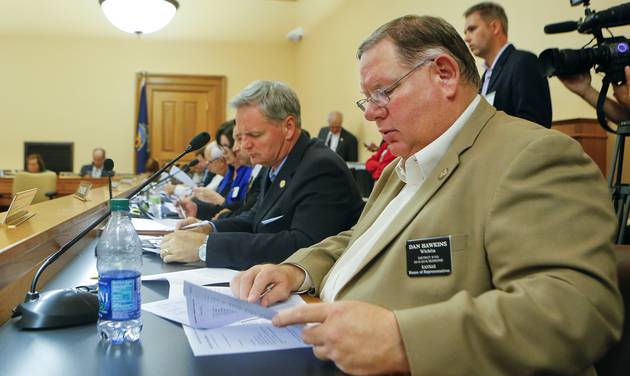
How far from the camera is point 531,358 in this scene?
2.33 feet

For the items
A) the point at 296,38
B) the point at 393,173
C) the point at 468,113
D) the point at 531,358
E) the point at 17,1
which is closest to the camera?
the point at 531,358

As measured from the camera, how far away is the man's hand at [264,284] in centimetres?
108

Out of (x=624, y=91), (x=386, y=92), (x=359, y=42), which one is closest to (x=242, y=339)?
(x=386, y=92)

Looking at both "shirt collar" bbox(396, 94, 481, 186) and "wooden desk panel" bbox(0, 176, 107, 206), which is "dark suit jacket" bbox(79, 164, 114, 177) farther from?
"shirt collar" bbox(396, 94, 481, 186)

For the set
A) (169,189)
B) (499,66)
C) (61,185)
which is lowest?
(61,185)

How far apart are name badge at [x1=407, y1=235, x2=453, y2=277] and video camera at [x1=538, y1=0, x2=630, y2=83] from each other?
1209 millimetres

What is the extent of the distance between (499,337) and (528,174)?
0.27 m

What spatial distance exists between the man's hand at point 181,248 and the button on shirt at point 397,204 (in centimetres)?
47

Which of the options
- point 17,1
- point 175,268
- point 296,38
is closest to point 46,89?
point 17,1

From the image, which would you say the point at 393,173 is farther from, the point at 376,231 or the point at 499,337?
the point at 499,337

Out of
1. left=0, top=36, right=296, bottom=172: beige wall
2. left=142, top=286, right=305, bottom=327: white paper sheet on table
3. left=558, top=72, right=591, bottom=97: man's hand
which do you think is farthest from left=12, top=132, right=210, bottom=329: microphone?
left=0, top=36, right=296, bottom=172: beige wall

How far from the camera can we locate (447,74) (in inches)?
42.5

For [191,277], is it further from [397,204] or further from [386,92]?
[386,92]

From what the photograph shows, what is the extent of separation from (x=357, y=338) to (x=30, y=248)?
0.78 m
